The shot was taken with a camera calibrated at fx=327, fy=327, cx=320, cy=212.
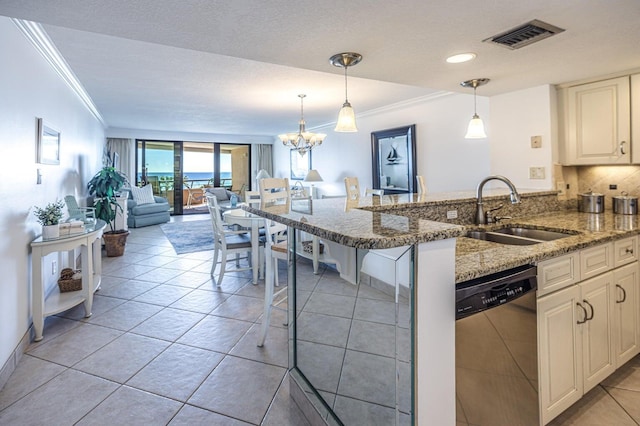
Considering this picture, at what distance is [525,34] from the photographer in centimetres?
184

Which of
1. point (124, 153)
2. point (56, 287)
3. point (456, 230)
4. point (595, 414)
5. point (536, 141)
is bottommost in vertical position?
point (595, 414)

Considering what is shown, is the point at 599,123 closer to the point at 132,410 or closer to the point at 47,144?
the point at 132,410

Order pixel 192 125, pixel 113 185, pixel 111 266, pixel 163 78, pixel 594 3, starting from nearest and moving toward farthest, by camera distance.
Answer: pixel 594 3 → pixel 163 78 → pixel 111 266 → pixel 113 185 → pixel 192 125

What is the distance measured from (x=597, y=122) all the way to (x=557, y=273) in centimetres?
188

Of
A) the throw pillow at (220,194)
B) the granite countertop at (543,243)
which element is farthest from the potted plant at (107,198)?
the granite countertop at (543,243)

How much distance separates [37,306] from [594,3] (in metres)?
3.92

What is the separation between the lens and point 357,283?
123 cm

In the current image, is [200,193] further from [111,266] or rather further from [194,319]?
[194,319]

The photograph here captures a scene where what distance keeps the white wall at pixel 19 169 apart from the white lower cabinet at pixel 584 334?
300 centimetres

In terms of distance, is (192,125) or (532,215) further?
(192,125)

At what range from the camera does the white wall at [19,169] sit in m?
2.11

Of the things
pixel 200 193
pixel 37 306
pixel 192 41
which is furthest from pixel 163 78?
pixel 200 193

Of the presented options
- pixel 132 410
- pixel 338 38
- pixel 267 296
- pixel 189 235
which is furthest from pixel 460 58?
pixel 189 235

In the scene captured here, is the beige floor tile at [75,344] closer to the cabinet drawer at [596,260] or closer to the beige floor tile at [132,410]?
the beige floor tile at [132,410]
